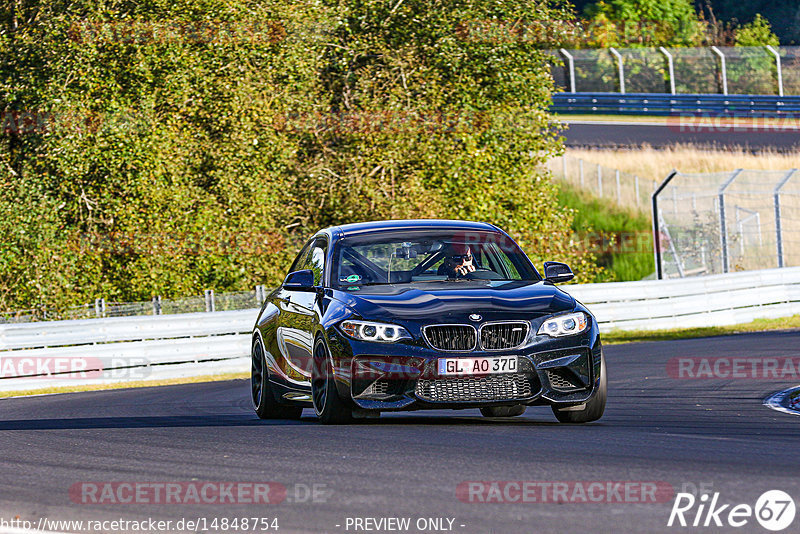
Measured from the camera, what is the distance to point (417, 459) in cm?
812

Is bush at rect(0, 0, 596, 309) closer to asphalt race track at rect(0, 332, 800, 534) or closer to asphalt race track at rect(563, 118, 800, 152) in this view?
asphalt race track at rect(563, 118, 800, 152)

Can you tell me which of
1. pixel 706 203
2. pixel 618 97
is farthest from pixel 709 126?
pixel 706 203

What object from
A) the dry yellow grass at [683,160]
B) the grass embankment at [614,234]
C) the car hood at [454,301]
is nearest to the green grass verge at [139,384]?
the car hood at [454,301]

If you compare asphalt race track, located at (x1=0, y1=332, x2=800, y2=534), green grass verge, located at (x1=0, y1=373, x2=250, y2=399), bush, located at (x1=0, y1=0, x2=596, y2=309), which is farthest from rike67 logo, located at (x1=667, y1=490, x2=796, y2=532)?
bush, located at (x1=0, y1=0, x2=596, y2=309)

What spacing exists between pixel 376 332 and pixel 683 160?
38.2 metres

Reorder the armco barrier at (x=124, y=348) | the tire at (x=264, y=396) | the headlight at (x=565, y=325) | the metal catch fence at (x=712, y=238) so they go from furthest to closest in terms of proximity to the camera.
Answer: the metal catch fence at (x=712, y=238)
the armco barrier at (x=124, y=348)
the tire at (x=264, y=396)
the headlight at (x=565, y=325)

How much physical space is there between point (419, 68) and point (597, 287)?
8.44m

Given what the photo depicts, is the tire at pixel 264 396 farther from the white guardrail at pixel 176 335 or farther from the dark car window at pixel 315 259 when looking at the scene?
the white guardrail at pixel 176 335

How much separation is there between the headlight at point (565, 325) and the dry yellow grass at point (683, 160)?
3620cm

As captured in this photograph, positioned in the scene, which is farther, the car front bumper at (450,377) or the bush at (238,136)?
the bush at (238,136)

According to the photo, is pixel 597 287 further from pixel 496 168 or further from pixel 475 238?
pixel 475 238

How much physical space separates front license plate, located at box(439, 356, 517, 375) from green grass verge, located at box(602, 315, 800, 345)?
53.1 feet

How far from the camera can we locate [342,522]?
620cm

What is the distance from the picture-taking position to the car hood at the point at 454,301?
9578mm
